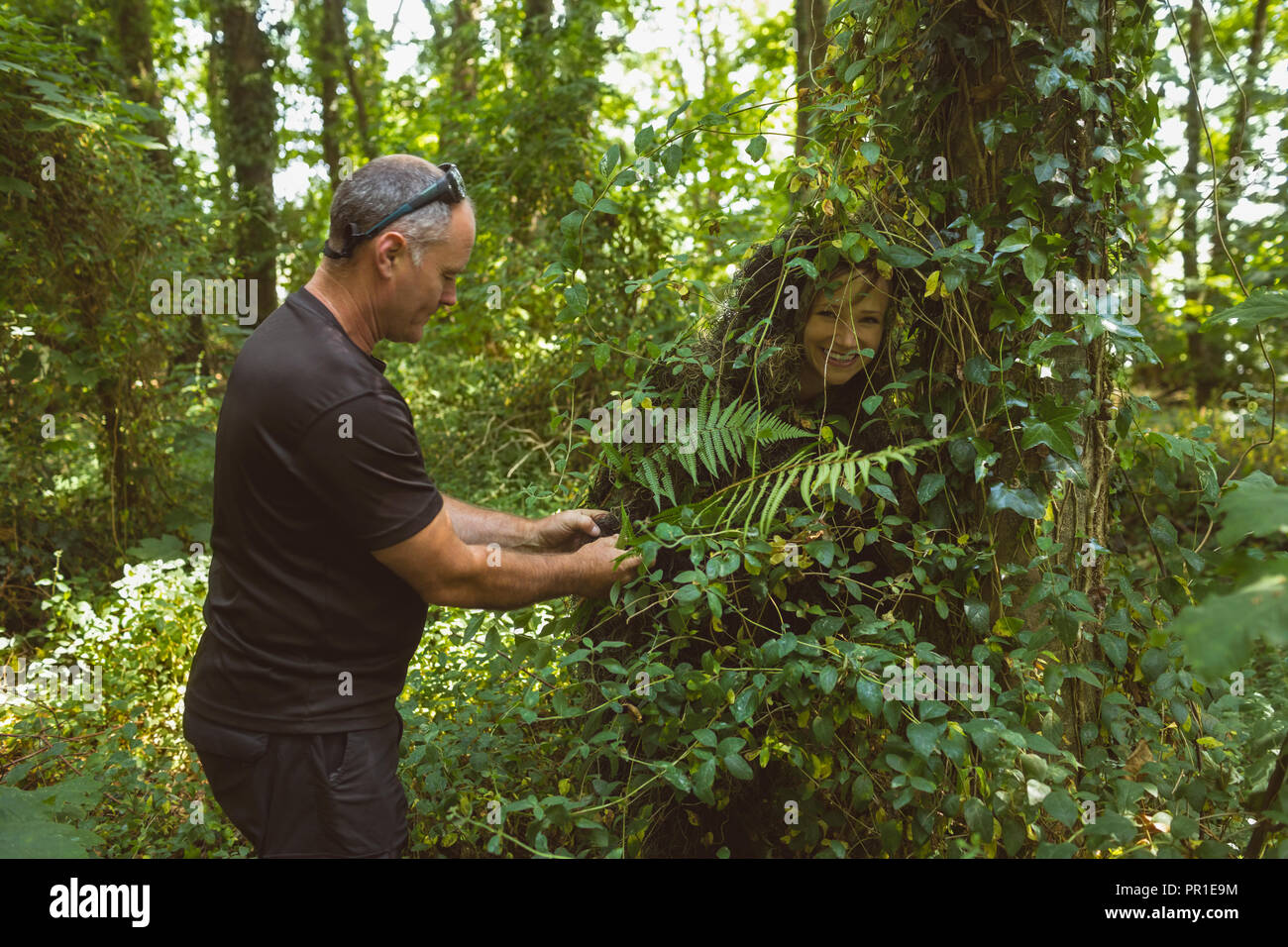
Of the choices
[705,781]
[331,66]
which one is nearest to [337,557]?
[705,781]

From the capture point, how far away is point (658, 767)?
2.31m

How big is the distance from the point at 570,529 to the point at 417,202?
42.7 inches

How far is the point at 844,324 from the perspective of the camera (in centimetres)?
266

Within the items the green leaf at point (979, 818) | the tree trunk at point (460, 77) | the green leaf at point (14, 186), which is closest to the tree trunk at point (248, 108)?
the tree trunk at point (460, 77)

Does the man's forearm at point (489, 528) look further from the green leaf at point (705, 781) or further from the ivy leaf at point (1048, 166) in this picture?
the ivy leaf at point (1048, 166)

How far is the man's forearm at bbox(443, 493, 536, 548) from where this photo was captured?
2.79m

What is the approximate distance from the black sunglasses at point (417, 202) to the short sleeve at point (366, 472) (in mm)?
497

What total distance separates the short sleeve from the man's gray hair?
51cm

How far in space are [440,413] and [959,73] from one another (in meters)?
6.39

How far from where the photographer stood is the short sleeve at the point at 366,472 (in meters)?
2.11

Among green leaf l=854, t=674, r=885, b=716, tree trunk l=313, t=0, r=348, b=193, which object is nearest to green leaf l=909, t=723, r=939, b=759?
green leaf l=854, t=674, r=885, b=716

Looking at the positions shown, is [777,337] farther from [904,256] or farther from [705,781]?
[705,781]

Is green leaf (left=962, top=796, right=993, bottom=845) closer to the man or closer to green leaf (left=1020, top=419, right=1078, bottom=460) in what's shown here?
green leaf (left=1020, top=419, right=1078, bottom=460)
